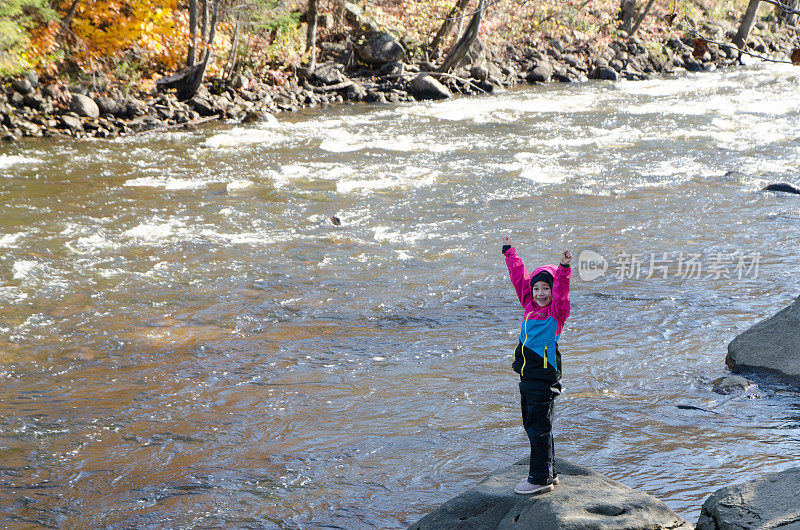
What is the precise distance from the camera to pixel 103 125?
16.4 metres

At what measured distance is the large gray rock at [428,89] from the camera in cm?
2172

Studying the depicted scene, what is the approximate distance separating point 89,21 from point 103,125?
3.43m

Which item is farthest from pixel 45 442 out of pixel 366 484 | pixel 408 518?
pixel 408 518

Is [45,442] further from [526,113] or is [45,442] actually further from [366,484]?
[526,113]

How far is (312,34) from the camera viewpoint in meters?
22.0

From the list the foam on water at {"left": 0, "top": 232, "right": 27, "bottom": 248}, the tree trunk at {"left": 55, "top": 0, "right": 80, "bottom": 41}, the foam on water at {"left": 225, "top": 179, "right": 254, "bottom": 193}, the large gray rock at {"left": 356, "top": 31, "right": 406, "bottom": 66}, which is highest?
the large gray rock at {"left": 356, "top": 31, "right": 406, "bottom": 66}

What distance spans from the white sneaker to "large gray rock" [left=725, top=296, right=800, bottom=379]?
3078mm

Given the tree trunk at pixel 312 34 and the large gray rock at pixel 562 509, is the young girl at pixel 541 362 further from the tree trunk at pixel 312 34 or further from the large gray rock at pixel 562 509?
the tree trunk at pixel 312 34

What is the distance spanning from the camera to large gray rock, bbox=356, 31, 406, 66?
76.4ft

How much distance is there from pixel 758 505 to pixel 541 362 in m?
1.15

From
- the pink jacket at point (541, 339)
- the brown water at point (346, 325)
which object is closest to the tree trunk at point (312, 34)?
the brown water at point (346, 325)

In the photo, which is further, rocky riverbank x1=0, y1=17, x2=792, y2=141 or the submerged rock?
rocky riverbank x1=0, y1=17, x2=792, y2=141

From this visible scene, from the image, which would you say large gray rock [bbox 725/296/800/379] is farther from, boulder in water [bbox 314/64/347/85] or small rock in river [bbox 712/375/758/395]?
boulder in water [bbox 314/64/347/85]
